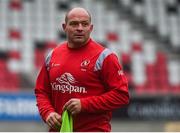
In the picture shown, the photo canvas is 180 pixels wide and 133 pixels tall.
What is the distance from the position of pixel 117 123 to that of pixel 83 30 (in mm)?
8206

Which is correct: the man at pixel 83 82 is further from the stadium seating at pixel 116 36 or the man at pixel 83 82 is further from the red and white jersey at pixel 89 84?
the stadium seating at pixel 116 36

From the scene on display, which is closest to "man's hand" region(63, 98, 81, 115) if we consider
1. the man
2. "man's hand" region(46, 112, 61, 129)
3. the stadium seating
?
the man

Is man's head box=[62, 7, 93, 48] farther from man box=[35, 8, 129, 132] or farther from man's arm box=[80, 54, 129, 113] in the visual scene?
man's arm box=[80, 54, 129, 113]

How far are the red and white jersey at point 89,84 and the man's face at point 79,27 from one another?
0.09 m

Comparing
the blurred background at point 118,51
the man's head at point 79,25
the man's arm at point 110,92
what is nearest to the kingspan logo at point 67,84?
the man's arm at point 110,92

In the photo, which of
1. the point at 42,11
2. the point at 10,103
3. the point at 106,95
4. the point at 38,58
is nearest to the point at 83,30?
the point at 106,95

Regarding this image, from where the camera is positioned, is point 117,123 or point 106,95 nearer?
point 106,95

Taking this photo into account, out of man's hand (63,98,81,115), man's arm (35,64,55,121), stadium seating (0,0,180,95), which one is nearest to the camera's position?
man's hand (63,98,81,115)

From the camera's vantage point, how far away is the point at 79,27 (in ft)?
12.1

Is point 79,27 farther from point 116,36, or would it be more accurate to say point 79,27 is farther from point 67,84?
point 116,36

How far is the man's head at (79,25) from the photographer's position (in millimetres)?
3711

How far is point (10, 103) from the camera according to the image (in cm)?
1142

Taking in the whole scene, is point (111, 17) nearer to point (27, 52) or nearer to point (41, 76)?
point (27, 52)

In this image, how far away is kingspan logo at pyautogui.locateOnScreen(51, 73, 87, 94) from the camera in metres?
3.78
